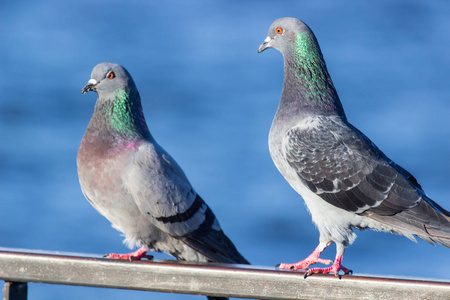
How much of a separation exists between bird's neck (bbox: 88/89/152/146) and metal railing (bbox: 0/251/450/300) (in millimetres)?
1789

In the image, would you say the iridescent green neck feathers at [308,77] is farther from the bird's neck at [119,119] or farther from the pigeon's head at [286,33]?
the bird's neck at [119,119]

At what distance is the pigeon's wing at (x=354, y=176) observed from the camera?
4473 millimetres

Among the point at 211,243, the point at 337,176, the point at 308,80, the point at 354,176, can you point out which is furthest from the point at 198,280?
the point at 308,80

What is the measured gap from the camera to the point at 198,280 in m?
3.17

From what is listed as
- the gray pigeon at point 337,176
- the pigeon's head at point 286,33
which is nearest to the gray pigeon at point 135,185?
the gray pigeon at point 337,176

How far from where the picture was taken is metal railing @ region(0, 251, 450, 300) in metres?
2.94

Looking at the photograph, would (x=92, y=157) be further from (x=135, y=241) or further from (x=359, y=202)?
(x=359, y=202)

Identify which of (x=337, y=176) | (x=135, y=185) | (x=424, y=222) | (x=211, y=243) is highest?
(x=135, y=185)

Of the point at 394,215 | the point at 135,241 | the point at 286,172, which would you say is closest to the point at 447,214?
the point at 394,215

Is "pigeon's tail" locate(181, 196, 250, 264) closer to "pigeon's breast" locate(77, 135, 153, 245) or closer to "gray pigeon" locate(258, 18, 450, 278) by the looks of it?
"pigeon's breast" locate(77, 135, 153, 245)

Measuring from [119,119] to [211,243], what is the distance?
124cm

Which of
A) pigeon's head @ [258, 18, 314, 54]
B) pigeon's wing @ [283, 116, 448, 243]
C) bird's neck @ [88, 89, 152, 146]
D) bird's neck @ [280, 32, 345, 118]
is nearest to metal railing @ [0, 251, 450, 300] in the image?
pigeon's wing @ [283, 116, 448, 243]

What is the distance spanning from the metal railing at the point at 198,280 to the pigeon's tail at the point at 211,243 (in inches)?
72.1

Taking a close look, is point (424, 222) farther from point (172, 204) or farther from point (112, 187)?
point (112, 187)
